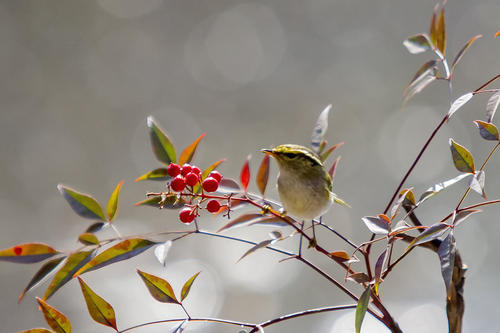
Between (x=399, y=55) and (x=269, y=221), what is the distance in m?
1.56

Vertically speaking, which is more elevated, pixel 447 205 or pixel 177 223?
pixel 177 223

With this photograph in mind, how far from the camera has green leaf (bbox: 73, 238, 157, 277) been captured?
15.4 inches

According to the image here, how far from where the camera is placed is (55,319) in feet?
1.34

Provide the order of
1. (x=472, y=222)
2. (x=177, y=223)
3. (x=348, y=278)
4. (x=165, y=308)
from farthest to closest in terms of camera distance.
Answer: (x=177, y=223)
(x=472, y=222)
(x=165, y=308)
(x=348, y=278)

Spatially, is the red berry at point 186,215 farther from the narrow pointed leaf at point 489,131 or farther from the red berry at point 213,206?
the narrow pointed leaf at point 489,131

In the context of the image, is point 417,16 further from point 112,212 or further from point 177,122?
point 112,212

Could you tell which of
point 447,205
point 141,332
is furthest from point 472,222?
point 141,332

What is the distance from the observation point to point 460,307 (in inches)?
17.2

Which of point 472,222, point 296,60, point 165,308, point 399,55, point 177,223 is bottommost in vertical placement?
point 472,222

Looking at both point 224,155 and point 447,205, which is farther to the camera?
point 224,155

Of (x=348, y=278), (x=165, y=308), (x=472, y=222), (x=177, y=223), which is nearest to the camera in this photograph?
(x=348, y=278)

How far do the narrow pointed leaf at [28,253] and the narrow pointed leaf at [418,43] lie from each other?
0.38m

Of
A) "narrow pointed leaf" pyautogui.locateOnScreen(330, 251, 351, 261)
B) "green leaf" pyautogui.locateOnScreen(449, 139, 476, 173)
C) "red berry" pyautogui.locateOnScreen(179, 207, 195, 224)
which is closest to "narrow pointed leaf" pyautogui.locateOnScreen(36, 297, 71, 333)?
"red berry" pyautogui.locateOnScreen(179, 207, 195, 224)

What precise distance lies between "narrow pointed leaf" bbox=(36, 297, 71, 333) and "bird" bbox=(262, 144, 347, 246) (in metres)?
0.24
